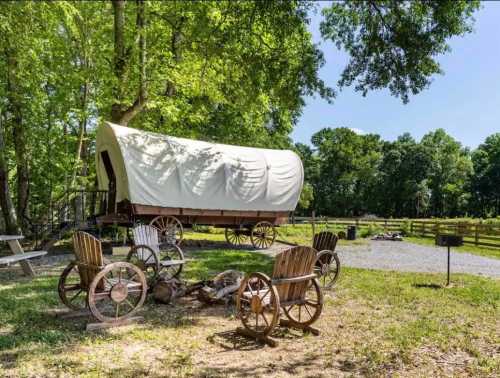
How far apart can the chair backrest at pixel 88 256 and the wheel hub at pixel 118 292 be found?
0.30 meters

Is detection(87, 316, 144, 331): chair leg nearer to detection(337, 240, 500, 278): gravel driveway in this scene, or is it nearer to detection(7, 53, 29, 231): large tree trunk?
detection(337, 240, 500, 278): gravel driveway

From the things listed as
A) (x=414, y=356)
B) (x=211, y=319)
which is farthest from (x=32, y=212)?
(x=414, y=356)

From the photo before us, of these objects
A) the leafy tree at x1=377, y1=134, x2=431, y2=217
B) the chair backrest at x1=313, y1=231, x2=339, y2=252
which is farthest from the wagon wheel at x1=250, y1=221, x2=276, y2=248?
the leafy tree at x1=377, y1=134, x2=431, y2=217

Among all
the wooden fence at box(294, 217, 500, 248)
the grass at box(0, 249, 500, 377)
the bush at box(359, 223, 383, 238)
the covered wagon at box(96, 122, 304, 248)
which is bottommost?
the grass at box(0, 249, 500, 377)

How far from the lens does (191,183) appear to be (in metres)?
12.2

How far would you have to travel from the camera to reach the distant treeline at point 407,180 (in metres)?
49.7

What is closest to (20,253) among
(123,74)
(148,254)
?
(148,254)

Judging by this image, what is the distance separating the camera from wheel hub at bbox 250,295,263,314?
466cm

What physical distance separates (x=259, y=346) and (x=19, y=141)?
1184 cm

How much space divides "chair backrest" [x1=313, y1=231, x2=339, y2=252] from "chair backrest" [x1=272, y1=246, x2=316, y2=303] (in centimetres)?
256

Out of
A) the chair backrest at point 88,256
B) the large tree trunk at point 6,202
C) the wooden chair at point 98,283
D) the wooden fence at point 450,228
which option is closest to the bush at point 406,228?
the wooden fence at point 450,228

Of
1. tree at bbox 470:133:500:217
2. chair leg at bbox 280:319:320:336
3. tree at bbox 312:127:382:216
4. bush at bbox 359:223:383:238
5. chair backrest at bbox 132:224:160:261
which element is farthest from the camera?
tree at bbox 312:127:382:216

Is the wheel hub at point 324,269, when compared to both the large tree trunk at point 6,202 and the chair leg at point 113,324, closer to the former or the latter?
the chair leg at point 113,324

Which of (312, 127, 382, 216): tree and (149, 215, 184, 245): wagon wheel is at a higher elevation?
(312, 127, 382, 216): tree
